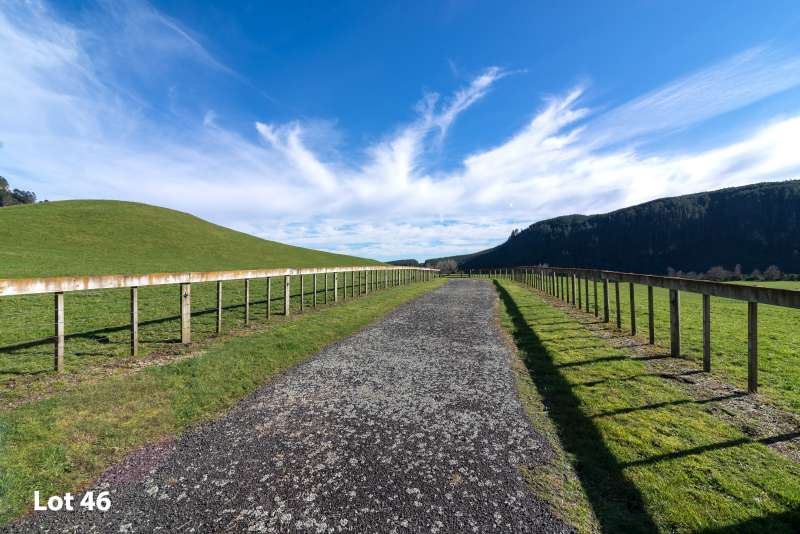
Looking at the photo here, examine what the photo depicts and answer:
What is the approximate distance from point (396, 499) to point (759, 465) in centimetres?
315

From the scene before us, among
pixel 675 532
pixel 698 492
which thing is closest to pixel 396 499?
pixel 675 532

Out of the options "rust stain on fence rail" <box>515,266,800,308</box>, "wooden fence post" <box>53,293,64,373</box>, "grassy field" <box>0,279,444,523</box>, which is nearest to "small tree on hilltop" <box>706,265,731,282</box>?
"rust stain on fence rail" <box>515,266,800,308</box>

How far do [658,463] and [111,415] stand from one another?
5771 millimetres

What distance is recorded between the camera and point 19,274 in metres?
19.3

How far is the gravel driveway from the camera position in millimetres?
2623

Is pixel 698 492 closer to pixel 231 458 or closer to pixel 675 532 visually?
pixel 675 532

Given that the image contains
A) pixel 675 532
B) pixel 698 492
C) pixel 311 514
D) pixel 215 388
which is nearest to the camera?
pixel 675 532

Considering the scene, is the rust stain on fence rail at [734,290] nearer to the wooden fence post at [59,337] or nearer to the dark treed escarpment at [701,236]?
the wooden fence post at [59,337]

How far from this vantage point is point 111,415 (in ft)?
14.2

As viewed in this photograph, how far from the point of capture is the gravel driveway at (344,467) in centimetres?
262

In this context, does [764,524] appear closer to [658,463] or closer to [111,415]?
[658,463]

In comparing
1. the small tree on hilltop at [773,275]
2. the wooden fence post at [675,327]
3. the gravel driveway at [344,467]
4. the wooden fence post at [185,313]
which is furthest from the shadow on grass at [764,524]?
the small tree on hilltop at [773,275]

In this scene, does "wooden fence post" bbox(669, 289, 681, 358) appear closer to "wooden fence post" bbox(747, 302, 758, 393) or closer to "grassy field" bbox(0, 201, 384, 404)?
"wooden fence post" bbox(747, 302, 758, 393)

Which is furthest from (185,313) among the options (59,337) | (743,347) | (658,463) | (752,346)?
(743,347)
